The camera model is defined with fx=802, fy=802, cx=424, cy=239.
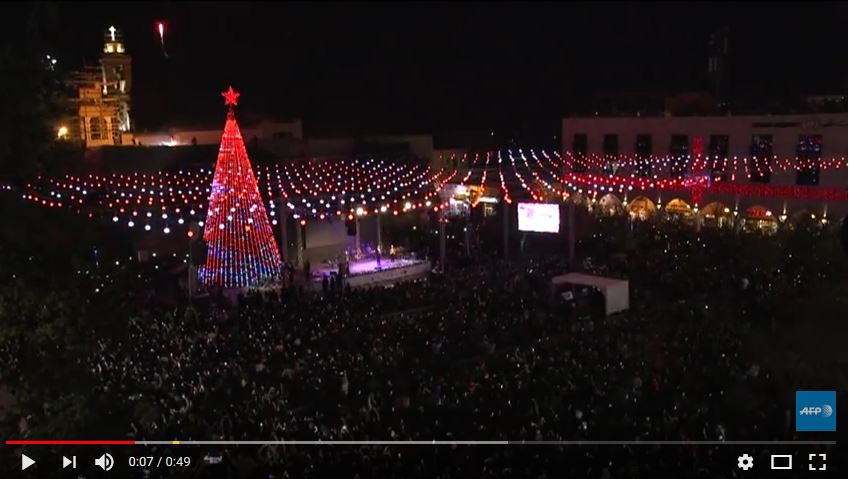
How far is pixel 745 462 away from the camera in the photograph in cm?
790

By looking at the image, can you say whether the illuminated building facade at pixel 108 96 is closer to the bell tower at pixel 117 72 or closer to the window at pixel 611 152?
the bell tower at pixel 117 72

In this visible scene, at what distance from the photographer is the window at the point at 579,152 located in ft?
102

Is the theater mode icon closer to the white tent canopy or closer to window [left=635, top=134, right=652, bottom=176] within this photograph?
the white tent canopy

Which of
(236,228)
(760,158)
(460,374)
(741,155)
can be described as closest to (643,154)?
(741,155)

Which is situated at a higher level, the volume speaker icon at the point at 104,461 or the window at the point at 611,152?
the window at the point at 611,152

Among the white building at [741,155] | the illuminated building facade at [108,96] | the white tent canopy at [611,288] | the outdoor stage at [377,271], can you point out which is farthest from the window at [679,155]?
the illuminated building facade at [108,96]

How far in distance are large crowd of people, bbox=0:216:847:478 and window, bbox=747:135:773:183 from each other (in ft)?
31.6

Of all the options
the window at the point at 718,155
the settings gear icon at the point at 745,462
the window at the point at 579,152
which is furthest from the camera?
the window at the point at 579,152

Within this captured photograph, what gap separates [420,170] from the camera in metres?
27.4

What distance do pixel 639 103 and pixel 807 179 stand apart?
949 cm

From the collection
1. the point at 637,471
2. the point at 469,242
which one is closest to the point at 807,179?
the point at 469,242

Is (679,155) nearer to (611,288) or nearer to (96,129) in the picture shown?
(611,288)

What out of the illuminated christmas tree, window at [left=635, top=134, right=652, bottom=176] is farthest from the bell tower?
window at [left=635, top=134, right=652, bottom=176]

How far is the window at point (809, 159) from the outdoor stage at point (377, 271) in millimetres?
→ 12410
